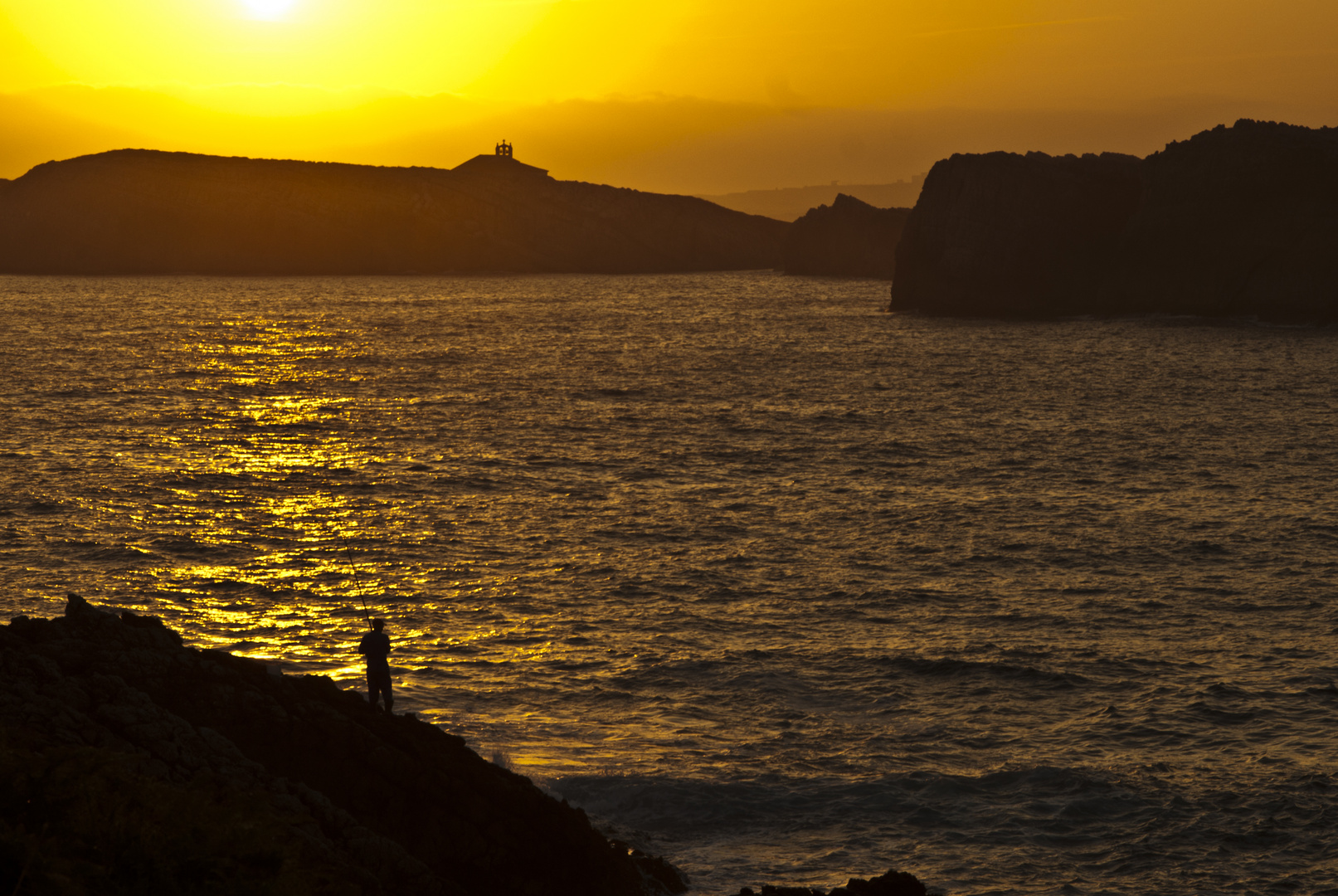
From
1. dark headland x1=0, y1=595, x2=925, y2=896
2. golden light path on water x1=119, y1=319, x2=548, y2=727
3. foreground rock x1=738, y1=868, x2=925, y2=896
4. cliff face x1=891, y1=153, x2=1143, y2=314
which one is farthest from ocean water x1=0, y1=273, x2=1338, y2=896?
cliff face x1=891, y1=153, x2=1143, y2=314

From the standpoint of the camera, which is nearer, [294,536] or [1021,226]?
[294,536]

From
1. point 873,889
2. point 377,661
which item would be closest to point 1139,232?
point 873,889

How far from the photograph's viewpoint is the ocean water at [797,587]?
1745cm

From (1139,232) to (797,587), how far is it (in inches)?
3783

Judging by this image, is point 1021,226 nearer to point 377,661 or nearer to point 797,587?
point 797,587

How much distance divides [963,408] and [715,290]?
12171 cm

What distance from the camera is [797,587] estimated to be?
92.8ft

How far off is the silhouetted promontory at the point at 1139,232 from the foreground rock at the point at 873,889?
4115 inches

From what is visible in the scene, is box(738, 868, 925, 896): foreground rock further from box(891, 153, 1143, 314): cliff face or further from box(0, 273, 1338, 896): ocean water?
box(891, 153, 1143, 314): cliff face

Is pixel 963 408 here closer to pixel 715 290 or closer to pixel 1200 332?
pixel 1200 332

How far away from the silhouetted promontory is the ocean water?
4598 cm

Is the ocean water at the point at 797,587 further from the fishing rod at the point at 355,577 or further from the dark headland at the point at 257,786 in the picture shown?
the dark headland at the point at 257,786

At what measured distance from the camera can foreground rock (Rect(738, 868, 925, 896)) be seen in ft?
45.7

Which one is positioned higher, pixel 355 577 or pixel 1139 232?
pixel 1139 232
